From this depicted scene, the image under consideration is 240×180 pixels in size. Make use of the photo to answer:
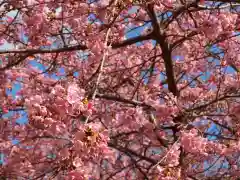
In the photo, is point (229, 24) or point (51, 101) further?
point (229, 24)

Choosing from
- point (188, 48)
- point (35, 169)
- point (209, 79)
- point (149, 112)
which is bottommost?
point (35, 169)

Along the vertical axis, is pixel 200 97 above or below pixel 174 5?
below

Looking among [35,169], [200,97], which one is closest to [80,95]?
[35,169]

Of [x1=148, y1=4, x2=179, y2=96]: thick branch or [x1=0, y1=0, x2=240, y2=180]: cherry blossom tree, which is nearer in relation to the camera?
[x1=0, y1=0, x2=240, y2=180]: cherry blossom tree

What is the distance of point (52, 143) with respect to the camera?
604cm

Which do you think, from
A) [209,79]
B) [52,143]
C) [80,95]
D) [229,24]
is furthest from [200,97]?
[80,95]

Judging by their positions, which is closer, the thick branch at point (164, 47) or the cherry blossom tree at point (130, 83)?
the cherry blossom tree at point (130, 83)

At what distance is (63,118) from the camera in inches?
111

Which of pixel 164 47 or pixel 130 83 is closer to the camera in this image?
pixel 164 47

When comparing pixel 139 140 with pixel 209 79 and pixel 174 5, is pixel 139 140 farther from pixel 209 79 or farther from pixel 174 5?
pixel 174 5

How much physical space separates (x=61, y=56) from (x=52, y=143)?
1.68 metres

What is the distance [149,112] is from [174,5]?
52.5 inches

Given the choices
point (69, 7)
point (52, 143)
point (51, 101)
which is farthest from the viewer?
point (52, 143)

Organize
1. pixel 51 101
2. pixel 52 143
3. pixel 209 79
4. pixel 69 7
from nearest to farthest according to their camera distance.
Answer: pixel 51 101 < pixel 69 7 < pixel 52 143 < pixel 209 79
